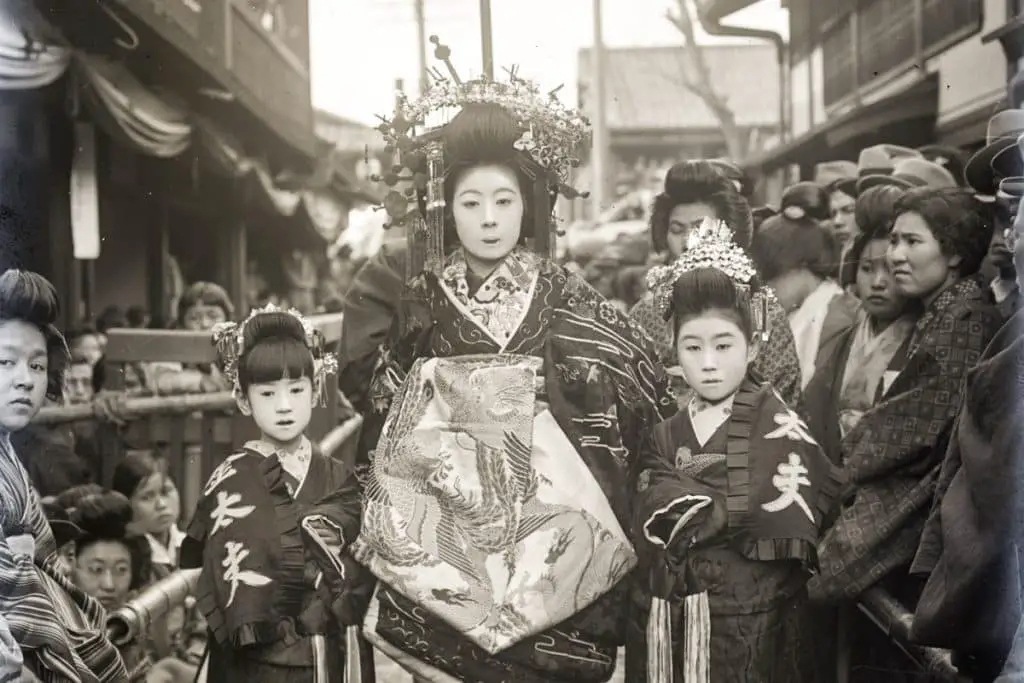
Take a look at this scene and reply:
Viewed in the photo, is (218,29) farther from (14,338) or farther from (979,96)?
(979,96)

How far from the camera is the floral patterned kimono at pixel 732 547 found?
9.20ft

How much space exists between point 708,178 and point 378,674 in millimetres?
1701

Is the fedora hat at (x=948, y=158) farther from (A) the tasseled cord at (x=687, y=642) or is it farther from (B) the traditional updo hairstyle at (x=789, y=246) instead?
(A) the tasseled cord at (x=687, y=642)

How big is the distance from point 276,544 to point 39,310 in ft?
2.55

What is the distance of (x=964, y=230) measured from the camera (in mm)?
3074

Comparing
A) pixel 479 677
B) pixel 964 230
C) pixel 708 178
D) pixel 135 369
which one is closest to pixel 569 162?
pixel 708 178

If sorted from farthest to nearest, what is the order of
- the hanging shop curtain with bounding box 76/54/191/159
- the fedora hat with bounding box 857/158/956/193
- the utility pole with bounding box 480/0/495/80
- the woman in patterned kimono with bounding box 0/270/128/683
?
the hanging shop curtain with bounding box 76/54/191/159 < the fedora hat with bounding box 857/158/956/193 < the utility pole with bounding box 480/0/495/80 < the woman in patterned kimono with bounding box 0/270/128/683

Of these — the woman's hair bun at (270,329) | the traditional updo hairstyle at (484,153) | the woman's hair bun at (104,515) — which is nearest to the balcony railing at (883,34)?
the traditional updo hairstyle at (484,153)

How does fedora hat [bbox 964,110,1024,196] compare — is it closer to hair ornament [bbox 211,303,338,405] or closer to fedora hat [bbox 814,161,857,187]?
fedora hat [bbox 814,161,857,187]

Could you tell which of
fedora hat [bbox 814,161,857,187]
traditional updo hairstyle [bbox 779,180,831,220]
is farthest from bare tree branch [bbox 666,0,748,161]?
fedora hat [bbox 814,161,857,187]

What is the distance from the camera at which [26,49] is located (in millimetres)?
3135

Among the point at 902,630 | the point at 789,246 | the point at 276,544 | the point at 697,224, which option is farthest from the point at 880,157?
the point at 276,544

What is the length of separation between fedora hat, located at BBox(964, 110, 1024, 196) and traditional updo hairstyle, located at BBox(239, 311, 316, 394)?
167 cm

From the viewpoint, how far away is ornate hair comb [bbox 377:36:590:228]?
2.93m
